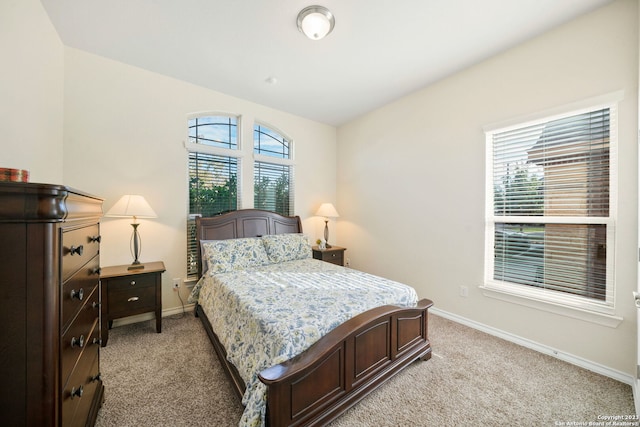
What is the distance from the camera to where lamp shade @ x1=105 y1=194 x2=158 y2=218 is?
7.89 feet

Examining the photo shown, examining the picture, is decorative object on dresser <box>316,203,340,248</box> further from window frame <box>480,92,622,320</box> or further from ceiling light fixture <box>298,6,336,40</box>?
ceiling light fixture <box>298,6,336,40</box>

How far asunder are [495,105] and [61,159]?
174 inches

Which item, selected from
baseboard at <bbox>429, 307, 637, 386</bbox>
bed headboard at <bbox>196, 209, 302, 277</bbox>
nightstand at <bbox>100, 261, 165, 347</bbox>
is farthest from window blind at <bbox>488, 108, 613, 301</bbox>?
nightstand at <bbox>100, 261, 165, 347</bbox>

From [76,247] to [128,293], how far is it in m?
1.71

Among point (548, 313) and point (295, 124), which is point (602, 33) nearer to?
point (548, 313)

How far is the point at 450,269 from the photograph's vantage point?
2928mm

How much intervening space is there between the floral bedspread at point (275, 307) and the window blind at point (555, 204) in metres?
1.30

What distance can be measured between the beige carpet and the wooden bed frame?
0.13 metres

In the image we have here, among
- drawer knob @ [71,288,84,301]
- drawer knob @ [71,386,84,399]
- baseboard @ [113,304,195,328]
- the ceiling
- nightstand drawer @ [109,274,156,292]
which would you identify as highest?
the ceiling

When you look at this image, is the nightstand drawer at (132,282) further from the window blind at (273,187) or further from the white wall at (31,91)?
the window blind at (273,187)

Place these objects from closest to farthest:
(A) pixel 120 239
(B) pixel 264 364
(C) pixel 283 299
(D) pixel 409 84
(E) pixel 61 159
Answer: (B) pixel 264 364 < (C) pixel 283 299 < (E) pixel 61 159 < (A) pixel 120 239 < (D) pixel 409 84

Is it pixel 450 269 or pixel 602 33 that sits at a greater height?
pixel 602 33

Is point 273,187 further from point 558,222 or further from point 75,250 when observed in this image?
point 558,222

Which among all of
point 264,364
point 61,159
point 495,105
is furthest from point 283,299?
point 495,105
